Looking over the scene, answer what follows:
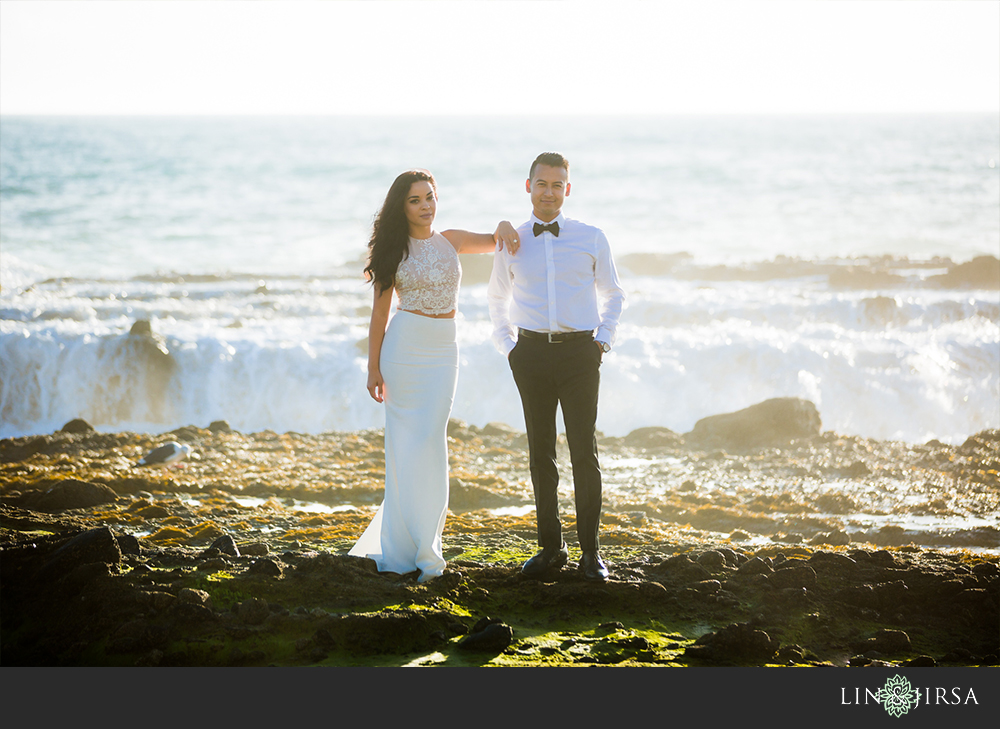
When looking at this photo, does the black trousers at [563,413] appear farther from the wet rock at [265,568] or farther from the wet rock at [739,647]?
the wet rock at [265,568]

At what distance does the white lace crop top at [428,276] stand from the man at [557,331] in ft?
0.80

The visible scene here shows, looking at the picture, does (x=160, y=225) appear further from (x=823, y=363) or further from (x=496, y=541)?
(x=496, y=541)

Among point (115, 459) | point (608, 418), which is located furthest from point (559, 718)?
point (608, 418)

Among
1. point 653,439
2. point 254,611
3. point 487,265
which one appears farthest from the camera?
point 487,265

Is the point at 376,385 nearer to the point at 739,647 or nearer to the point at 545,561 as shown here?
the point at 545,561

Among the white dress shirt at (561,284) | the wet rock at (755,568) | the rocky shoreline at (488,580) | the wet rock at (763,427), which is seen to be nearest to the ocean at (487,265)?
the wet rock at (763,427)

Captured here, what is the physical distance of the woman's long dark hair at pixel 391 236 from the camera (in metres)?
3.87

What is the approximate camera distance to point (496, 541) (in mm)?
4996

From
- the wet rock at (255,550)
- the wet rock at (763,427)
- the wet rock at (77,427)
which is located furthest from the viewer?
the wet rock at (77,427)

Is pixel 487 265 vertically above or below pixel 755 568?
above

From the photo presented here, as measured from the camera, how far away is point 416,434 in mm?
3980

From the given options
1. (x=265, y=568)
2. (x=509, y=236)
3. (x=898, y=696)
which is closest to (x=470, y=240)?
(x=509, y=236)

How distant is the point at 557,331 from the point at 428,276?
683mm

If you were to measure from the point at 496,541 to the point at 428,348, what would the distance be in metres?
1.59
